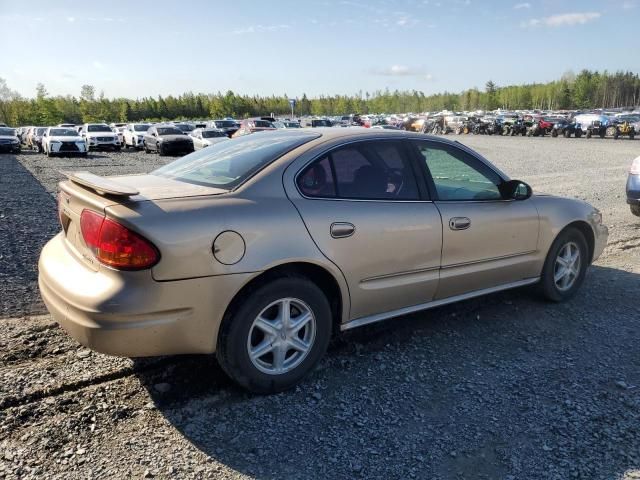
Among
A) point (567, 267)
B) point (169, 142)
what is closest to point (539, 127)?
point (169, 142)

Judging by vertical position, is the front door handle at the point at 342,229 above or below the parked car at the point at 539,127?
below

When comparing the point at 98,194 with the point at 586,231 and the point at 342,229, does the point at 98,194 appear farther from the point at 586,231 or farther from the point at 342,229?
the point at 586,231

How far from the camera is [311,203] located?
3121 millimetres

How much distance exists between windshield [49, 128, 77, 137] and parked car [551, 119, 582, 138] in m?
33.2

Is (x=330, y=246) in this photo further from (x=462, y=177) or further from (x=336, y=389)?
(x=462, y=177)

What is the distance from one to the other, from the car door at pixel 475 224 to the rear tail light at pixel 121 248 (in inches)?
80.0

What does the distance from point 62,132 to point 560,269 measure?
26.9 m

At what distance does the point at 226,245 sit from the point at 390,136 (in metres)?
1.60

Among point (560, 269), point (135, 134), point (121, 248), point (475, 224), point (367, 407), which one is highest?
point (135, 134)

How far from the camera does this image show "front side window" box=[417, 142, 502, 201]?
151 inches

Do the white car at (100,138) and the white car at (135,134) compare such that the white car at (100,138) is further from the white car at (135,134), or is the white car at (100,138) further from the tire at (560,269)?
the tire at (560,269)

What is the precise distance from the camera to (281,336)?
3059 mm

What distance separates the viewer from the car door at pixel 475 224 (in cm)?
375

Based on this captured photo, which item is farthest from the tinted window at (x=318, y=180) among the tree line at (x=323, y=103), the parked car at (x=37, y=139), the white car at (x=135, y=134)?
the tree line at (x=323, y=103)
